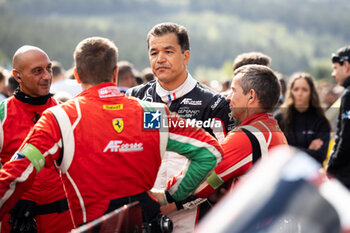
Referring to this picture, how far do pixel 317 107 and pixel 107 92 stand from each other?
4.21 m

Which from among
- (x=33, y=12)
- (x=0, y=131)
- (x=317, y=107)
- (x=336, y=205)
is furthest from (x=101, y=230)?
(x=33, y=12)

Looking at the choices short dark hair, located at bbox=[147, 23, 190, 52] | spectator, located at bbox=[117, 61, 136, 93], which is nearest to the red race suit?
short dark hair, located at bbox=[147, 23, 190, 52]

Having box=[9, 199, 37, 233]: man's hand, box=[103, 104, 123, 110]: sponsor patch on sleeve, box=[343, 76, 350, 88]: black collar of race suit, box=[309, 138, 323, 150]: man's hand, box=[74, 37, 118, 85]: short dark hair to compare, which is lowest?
box=[309, 138, 323, 150]: man's hand

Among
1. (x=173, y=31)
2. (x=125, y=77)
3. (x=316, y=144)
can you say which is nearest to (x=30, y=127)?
(x=173, y=31)

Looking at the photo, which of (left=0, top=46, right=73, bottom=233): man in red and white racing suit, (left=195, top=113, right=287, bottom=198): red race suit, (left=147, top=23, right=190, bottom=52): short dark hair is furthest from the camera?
(left=147, top=23, right=190, bottom=52): short dark hair

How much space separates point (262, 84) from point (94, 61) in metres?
1.18

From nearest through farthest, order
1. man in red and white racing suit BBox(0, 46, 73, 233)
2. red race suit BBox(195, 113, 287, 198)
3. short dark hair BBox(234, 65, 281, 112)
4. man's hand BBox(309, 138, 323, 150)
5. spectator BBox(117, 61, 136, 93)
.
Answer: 1. red race suit BBox(195, 113, 287, 198)
2. short dark hair BBox(234, 65, 281, 112)
3. man in red and white racing suit BBox(0, 46, 73, 233)
4. man's hand BBox(309, 138, 323, 150)
5. spectator BBox(117, 61, 136, 93)

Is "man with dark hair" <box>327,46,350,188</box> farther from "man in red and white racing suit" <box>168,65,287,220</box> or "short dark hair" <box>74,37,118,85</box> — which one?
"short dark hair" <box>74,37,118,85</box>

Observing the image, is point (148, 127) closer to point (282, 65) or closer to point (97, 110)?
point (97, 110)

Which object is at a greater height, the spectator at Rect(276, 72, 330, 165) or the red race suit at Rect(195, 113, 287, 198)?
the red race suit at Rect(195, 113, 287, 198)

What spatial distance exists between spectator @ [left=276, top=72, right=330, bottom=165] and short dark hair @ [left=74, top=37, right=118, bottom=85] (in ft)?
12.5

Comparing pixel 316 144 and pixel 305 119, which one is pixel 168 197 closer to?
pixel 316 144

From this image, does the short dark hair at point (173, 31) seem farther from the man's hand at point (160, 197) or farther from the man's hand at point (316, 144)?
the man's hand at point (316, 144)

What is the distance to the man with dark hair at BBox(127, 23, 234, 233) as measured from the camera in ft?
11.4
